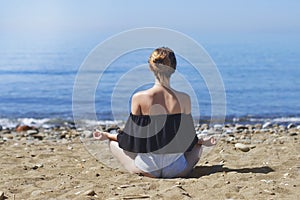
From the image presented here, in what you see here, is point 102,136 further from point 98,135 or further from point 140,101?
point 140,101

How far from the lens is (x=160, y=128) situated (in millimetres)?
5641

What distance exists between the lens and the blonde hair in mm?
5574

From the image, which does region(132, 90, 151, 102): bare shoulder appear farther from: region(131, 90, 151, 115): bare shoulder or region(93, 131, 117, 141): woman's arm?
region(93, 131, 117, 141): woman's arm

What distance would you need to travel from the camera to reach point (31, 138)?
34.1 ft

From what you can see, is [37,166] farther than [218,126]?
No

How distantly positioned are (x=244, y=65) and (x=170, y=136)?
2892cm

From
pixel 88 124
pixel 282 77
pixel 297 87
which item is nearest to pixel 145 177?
pixel 88 124

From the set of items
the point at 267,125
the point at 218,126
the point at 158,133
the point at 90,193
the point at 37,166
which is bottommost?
the point at 267,125

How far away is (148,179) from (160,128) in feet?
1.83

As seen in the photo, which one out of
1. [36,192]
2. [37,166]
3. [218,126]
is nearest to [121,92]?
[218,126]

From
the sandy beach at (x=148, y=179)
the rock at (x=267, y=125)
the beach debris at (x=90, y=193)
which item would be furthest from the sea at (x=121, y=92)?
the beach debris at (x=90, y=193)

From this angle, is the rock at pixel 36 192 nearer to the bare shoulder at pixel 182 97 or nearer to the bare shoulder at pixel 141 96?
the bare shoulder at pixel 141 96

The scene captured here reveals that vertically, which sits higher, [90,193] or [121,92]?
[90,193]

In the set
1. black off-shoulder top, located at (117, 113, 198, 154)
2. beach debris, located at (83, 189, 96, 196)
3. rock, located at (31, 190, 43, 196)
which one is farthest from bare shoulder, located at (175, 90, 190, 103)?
rock, located at (31, 190, 43, 196)
